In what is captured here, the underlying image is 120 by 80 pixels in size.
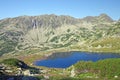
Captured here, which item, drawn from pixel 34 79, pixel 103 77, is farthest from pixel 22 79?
pixel 103 77

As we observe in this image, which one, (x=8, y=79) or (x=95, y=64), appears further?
(x=95, y=64)

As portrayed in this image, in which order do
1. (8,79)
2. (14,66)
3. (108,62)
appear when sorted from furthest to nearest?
(14,66), (108,62), (8,79)

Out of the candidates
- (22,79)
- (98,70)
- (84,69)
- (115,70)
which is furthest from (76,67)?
(22,79)

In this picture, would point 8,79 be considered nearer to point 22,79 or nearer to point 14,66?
point 22,79

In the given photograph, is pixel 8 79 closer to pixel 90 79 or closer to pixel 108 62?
pixel 90 79

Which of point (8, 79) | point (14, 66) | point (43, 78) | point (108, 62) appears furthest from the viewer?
point (14, 66)

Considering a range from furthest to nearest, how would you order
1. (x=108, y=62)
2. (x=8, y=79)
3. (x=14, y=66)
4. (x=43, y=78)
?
(x=14, y=66) < (x=108, y=62) < (x=43, y=78) < (x=8, y=79)

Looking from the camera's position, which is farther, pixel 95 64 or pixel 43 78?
pixel 95 64

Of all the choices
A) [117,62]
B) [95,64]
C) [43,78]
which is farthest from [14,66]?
[117,62]
